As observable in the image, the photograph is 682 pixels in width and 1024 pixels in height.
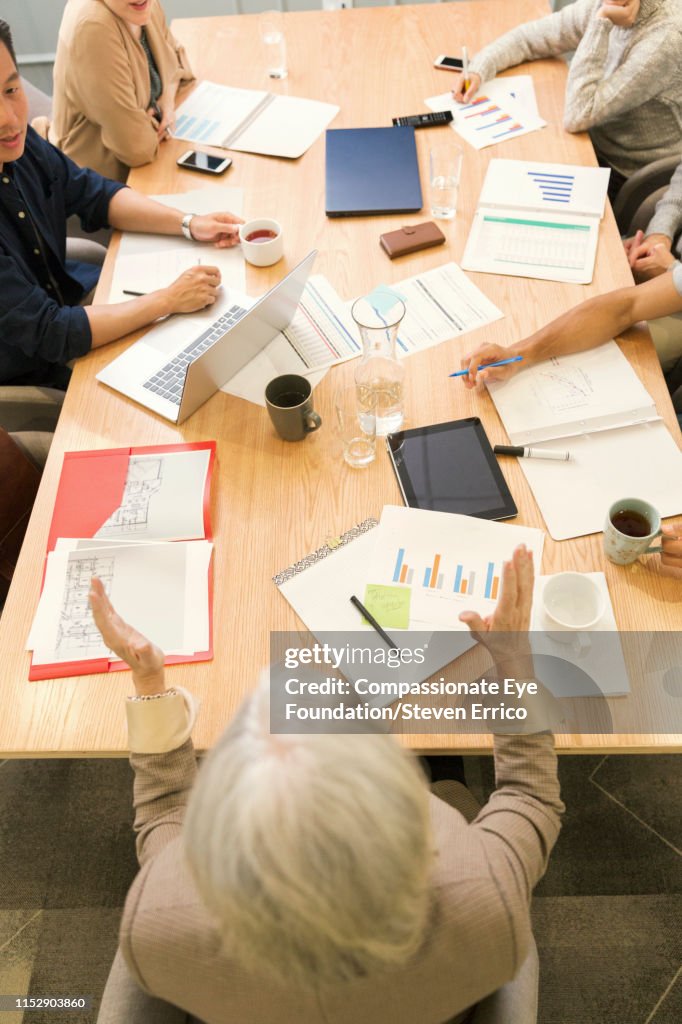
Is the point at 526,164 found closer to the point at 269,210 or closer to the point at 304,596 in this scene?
the point at 269,210

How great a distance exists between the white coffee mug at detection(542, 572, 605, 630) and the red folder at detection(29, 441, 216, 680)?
1.81ft

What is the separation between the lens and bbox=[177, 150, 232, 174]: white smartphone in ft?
6.41

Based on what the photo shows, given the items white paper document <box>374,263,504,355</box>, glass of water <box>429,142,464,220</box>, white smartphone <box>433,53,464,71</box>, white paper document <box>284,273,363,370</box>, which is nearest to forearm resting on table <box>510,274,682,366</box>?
white paper document <box>374,263,504,355</box>

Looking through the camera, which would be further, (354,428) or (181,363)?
(181,363)

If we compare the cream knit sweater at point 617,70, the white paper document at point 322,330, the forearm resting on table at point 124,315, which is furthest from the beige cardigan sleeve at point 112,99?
the cream knit sweater at point 617,70

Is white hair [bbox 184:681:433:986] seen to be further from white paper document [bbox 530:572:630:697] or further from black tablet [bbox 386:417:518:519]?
black tablet [bbox 386:417:518:519]

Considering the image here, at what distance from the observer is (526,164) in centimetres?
189

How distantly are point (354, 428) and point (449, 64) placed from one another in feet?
4.56

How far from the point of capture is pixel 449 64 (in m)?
2.16

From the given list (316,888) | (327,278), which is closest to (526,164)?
(327,278)

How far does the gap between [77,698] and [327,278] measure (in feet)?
3.47

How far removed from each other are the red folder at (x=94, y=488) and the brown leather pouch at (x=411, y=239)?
0.67m

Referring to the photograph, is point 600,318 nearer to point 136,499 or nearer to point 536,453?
point 536,453

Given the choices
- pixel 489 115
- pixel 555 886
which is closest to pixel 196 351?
pixel 489 115
